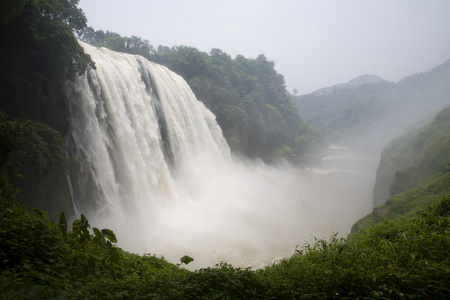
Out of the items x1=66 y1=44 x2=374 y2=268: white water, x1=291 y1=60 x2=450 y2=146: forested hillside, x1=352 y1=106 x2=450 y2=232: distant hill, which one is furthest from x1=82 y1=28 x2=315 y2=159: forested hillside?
x1=291 y1=60 x2=450 y2=146: forested hillside

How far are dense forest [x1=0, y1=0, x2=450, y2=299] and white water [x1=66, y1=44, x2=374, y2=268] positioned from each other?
1.32m

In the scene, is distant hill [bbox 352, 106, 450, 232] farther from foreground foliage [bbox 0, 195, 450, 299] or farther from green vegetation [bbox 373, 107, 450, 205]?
foreground foliage [bbox 0, 195, 450, 299]

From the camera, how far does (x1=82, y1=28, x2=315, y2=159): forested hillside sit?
94.5 ft

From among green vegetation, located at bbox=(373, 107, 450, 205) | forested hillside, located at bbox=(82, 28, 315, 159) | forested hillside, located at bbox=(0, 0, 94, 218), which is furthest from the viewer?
forested hillside, located at bbox=(82, 28, 315, 159)

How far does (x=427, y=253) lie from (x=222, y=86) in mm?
28632

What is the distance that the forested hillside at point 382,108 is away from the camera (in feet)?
185

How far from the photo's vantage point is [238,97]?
3262cm

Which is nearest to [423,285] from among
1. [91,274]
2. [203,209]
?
[91,274]

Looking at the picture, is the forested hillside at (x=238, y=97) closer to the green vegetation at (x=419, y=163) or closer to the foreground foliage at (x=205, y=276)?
the green vegetation at (x=419, y=163)

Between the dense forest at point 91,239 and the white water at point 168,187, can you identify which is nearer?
the dense forest at point 91,239

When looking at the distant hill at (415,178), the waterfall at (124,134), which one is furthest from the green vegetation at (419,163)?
the waterfall at (124,134)

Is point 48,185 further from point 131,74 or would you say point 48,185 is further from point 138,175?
point 131,74

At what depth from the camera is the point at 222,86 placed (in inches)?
1235

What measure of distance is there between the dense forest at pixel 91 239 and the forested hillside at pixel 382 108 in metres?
41.8
